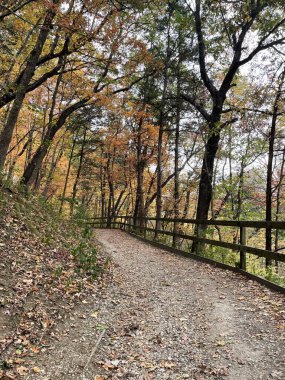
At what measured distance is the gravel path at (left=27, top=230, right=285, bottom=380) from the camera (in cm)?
371

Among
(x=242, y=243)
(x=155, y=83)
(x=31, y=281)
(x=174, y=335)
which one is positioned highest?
(x=155, y=83)

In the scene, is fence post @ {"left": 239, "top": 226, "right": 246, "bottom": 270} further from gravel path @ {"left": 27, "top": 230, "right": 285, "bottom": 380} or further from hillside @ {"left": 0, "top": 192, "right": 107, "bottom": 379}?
hillside @ {"left": 0, "top": 192, "right": 107, "bottom": 379}

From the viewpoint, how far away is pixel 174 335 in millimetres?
4633

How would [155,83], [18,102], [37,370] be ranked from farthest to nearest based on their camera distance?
[155,83]
[18,102]
[37,370]

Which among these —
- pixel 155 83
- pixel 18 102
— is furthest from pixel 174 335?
pixel 155 83

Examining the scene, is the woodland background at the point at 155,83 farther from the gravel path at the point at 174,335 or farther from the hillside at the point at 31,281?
the gravel path at the point at 174,335

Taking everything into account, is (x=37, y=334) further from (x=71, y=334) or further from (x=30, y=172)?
(x=30, y=172)

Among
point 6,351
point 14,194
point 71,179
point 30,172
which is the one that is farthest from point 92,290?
point 71,179

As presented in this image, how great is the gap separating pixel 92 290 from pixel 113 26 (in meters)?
8.97

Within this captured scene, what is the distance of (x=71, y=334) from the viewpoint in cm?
465

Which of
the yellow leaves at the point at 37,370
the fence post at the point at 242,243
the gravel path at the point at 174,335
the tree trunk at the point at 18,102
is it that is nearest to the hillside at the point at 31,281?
the yellow leaves at the point at 37,370

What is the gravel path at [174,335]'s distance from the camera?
3.71 meters

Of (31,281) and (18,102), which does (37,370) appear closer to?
(31,281)

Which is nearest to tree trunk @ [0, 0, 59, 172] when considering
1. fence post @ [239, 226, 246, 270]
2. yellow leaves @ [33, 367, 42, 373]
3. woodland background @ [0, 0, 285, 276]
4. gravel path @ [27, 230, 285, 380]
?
woodland background @ [0, 0, 285, 276]
